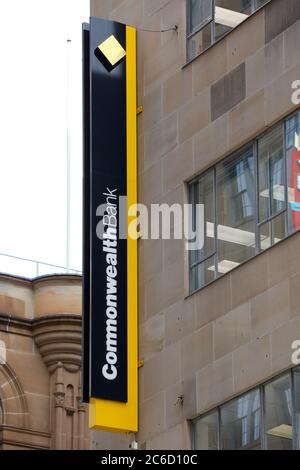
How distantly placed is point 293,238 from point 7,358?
22290 mm

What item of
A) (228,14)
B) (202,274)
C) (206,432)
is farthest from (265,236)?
(228,14)

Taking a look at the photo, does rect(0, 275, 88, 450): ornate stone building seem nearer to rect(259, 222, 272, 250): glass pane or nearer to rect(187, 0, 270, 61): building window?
rect(187, 0, 270, 61): building window

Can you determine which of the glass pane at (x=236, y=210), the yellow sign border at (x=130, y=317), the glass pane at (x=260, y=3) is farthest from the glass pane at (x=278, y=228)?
the glass pane at (x=260, y=3)

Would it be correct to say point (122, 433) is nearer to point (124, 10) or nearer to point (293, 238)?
point (293, 238)

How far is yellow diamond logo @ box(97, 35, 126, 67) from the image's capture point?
124 ft

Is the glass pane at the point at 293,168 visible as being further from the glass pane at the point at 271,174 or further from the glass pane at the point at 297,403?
the glass pane at the point at 297,403

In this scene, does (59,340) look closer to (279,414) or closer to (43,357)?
(43,357)

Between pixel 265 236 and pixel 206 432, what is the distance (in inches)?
138

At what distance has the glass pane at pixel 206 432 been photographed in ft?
110

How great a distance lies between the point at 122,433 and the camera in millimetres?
35750

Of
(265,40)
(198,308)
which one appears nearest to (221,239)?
(198,308)

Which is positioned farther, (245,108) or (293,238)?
(245,108)

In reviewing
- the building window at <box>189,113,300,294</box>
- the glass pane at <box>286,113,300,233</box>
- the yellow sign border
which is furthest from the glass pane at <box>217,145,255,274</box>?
the yellow sign border

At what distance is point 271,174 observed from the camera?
33969mm
